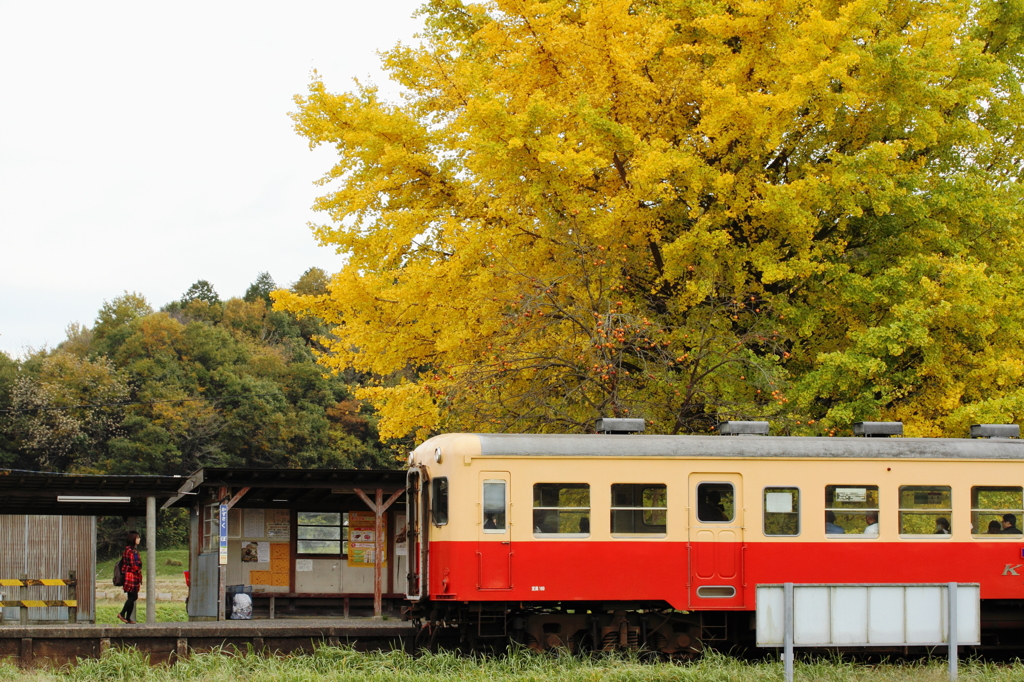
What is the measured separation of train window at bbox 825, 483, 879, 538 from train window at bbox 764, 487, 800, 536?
17.0 inches

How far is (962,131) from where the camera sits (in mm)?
20172

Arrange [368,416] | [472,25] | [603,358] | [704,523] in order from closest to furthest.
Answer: [704,523], [603,358], [472,25], [368,416]

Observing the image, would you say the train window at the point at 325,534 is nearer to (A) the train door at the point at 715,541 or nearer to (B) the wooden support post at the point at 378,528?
(B) the wooden support post at the point at 378,528

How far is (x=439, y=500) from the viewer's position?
1533 centimetres

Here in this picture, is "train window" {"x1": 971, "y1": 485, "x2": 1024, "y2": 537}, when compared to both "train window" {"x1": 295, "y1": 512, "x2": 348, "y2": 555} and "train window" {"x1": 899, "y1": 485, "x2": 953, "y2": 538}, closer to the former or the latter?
"train window" {"x1": 899, "y1": 485, "x2": 953, "y2": 538}

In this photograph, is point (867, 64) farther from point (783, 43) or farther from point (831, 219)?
point (831, 219)

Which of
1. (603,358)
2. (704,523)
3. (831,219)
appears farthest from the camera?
(831,219)

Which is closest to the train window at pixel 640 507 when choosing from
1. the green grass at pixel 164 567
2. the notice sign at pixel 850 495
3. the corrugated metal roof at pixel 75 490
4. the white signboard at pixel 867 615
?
the notice sign at pixel 850 495

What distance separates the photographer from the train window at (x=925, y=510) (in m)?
15.7

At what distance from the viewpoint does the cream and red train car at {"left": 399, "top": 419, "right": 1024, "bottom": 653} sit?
15.1 metres

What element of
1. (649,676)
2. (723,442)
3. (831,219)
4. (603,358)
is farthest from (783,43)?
(649,676)

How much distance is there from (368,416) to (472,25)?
44364 millimetres

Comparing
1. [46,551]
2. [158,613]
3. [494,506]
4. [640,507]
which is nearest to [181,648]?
[494,506]

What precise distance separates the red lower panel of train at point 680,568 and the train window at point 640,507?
0.22m
